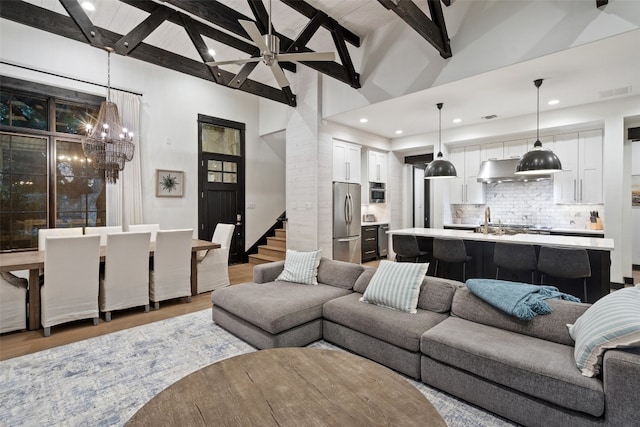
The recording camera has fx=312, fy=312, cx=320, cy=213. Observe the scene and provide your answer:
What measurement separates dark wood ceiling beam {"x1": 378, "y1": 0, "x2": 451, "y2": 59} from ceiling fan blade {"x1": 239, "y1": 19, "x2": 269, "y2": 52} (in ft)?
3.81

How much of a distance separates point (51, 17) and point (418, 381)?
5103 mm

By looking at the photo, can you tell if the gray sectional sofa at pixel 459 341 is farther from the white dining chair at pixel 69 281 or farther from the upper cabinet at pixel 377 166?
the upper cabinet at pixel 377 166

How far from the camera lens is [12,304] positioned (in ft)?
10.5

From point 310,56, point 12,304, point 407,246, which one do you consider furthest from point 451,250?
point 12,304

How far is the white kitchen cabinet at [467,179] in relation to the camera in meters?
6.49

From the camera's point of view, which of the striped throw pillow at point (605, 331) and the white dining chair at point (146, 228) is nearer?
the striped throw pillow at point (605, 331)

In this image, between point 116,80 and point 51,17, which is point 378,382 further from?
point 116,80

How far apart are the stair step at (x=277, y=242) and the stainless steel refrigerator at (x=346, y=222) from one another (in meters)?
1.38

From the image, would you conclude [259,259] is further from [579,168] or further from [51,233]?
[579,168]

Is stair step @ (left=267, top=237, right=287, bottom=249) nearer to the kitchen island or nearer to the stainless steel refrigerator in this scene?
the stainless steel refrigerator

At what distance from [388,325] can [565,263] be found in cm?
218

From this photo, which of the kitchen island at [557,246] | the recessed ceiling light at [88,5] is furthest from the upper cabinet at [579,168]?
the recessed ceiling light at [88,5]

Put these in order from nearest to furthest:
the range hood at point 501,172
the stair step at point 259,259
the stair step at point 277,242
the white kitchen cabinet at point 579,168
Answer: the white kitchen cabinet at point 579,168 → the range hood at point 501,172 → the stair step at point 259,259 → the stair step at point 277,242

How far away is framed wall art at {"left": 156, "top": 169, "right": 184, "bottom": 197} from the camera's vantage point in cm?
600
